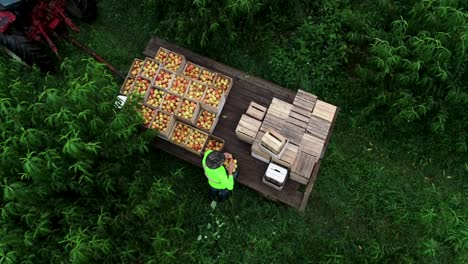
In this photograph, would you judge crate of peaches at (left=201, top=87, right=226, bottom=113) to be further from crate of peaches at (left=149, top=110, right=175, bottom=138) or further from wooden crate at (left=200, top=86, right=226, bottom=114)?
crate of peaches at (left=149, top=110, right=175, bottom=138)

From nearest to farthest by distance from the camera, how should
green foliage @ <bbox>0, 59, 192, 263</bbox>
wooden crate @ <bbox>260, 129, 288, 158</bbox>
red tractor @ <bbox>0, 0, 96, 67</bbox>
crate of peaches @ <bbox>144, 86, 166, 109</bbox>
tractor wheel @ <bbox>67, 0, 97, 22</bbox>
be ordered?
green foliage @ <bbox>0, 59, 192, 263</bbox>
wooden crate @ <bbox>260, 129, 288, 158</bbox>
crate of peaches @ <bbox>144, 86, 166, 109</bbox>
red tractor @ <bbox>0, 0, 96, 67</bbox>
tractor wheel @ <bbox>67, 0, 97, 22</bbox>

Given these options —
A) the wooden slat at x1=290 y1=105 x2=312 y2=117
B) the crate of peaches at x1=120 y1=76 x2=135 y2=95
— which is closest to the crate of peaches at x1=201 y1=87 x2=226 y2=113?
the wooden slat at x1=290 y1=105 x2=312 y2=117

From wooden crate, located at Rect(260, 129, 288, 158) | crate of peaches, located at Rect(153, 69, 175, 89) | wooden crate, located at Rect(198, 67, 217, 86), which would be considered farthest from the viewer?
wooden crate, located at Rect(198, 67, 217, 86)

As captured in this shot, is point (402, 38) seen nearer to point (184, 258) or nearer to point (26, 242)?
point (184, 258)

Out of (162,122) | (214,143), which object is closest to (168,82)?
(162,122)

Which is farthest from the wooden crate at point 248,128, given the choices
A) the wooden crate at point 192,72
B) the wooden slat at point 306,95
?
the wooden crate at point 192,72

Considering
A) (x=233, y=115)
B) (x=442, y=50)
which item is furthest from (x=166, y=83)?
(x=442, y=50)

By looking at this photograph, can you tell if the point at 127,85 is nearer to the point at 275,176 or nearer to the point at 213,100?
the point at 213,100
